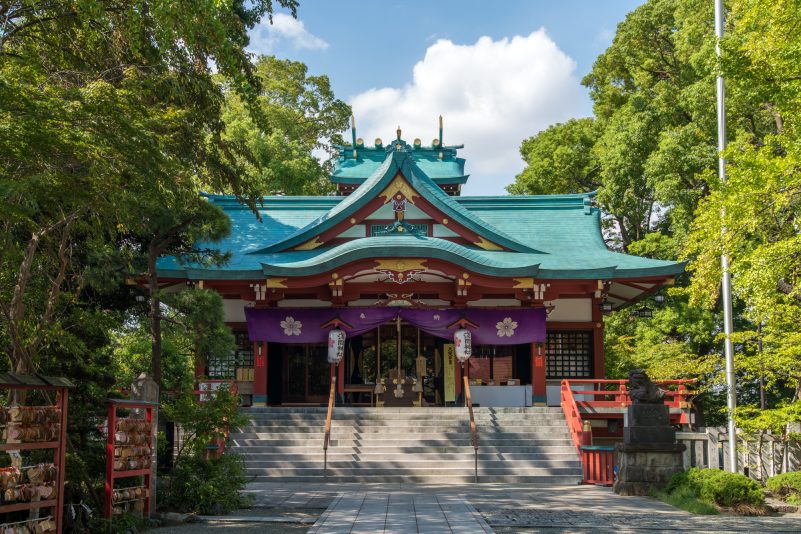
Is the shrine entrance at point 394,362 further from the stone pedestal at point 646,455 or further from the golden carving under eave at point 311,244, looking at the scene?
the stone pedestal at point 646,455

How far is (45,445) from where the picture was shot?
7766mm

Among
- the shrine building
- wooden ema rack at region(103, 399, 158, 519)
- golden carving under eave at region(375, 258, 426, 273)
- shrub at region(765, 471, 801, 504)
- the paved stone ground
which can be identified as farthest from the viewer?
the shrine building

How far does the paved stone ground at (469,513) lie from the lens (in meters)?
9.16

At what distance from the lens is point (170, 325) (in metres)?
13.6

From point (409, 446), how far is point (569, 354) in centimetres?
699

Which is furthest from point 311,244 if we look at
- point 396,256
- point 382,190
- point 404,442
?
point 404,442

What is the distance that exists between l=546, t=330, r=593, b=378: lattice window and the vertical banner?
278 cm

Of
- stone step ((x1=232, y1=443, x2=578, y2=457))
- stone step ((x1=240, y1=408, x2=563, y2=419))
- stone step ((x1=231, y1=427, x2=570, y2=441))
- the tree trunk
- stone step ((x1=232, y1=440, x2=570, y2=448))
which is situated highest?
the tree trunk

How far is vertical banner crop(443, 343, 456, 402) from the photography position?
2003 cm

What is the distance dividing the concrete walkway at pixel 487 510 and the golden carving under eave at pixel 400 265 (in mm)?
6318

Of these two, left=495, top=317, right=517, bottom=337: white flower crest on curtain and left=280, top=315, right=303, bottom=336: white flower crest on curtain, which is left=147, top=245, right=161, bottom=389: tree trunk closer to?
left=280, top=315, right=303, bottom=336: white flower crest on curtain

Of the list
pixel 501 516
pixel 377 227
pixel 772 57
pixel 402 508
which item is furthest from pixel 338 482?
pixel 772 57

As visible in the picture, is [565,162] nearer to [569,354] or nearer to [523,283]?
[569,354]

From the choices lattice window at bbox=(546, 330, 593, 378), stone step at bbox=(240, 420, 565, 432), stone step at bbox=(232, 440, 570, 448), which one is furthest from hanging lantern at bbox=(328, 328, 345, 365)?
lattice window at bbox=(546, 330, 593, 378)
